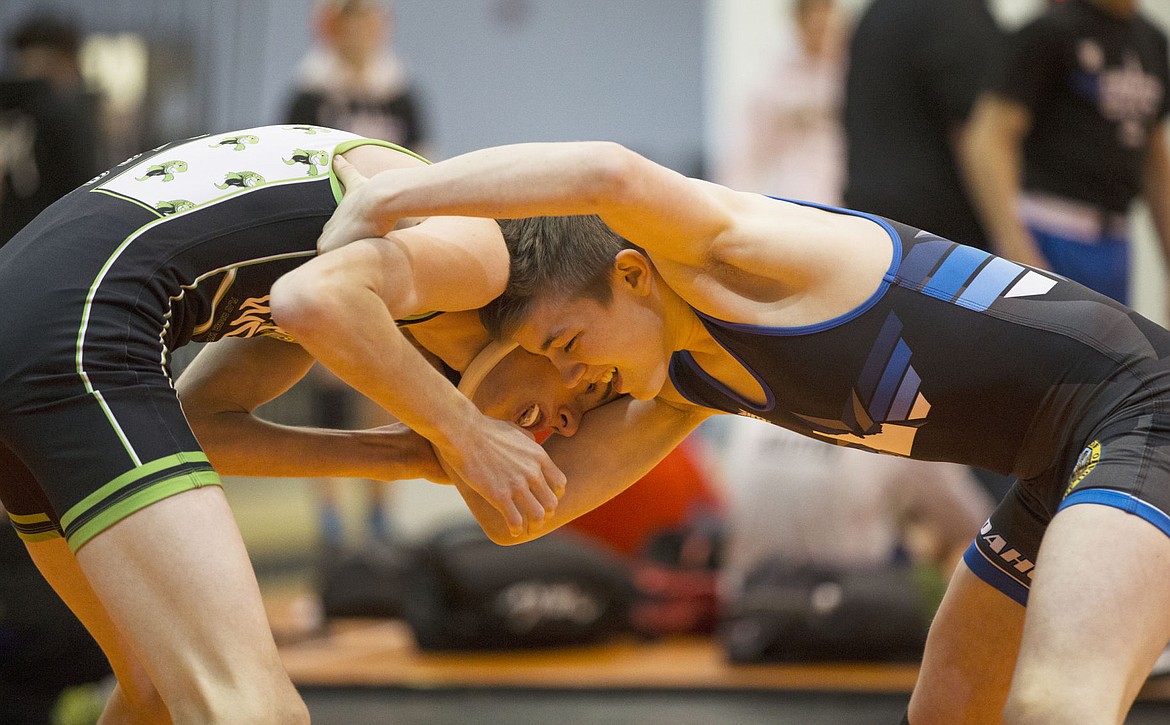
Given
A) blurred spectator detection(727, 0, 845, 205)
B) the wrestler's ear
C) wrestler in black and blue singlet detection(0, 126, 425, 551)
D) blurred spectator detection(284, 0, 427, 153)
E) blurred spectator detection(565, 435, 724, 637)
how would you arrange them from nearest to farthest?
wrestler in black and blue singlet detection(0, 126, 425, 551) → the wrestler's ear → blurred spectator detection(565, 435, 724, 637) → blurred spectator detection(727, 0, 845, 205) → blurred spectator detection(284, 0, 427, 153)

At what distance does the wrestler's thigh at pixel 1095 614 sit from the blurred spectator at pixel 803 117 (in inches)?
147

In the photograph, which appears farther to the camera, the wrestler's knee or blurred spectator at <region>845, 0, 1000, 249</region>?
blurred spectator at <region>845, 0, 1000, 249</region>

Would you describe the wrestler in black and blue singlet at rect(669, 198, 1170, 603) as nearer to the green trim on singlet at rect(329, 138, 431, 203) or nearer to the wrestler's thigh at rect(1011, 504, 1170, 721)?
the wrestler's thigh at rect(1011, 504, 1170, 721)

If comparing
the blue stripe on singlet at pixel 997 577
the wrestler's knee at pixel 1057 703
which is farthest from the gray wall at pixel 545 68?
the wrestler's knee at pixel 1057 703

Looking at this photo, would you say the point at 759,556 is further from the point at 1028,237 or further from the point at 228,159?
the point at 228,159

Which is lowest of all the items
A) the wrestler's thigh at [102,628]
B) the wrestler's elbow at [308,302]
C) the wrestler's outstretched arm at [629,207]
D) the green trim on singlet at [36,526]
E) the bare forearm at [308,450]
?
the wrestler's thigh at [102,628]

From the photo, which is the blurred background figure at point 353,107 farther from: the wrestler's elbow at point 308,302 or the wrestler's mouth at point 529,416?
the wrestler's elbow at point 308,302

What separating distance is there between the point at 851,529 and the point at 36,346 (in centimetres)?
315

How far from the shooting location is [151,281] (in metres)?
1.60

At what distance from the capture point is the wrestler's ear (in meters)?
1.78

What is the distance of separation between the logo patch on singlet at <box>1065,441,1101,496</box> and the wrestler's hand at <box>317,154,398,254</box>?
914mm

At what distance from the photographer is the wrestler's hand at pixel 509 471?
1735 millimetres

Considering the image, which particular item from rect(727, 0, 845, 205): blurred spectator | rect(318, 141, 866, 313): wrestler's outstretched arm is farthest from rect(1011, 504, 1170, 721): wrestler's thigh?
rect(727, 0, 845, 205): blurred spectator

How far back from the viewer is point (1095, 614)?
1443mm
